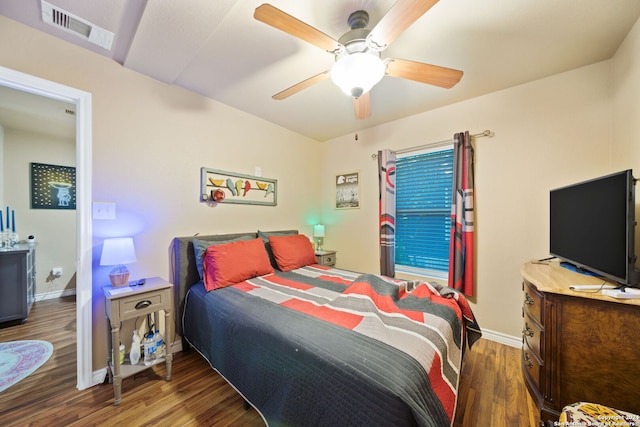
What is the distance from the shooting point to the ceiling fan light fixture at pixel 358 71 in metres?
1.30

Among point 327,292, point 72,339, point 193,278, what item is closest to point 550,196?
point 327,292

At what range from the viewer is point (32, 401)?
5.07 ft

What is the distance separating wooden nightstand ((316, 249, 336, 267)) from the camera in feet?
10.3

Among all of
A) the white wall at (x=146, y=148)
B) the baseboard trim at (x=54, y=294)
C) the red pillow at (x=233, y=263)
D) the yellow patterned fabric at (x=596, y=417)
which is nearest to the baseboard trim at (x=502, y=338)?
the yellow patterned fabric at (x=596, y=417)

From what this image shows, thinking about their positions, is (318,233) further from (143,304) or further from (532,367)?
(532,367)

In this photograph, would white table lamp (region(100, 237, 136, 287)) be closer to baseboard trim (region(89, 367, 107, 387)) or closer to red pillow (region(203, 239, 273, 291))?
red pillow (region(203, 239, 273, 291))

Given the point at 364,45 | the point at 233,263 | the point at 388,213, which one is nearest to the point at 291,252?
the point at 233,263

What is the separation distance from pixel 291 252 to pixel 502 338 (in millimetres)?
2294

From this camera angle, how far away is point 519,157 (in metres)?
2.19

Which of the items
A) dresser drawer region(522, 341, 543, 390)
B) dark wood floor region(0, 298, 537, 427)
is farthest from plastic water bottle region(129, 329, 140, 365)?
dresser drawer region(522, 341, 543, 390)

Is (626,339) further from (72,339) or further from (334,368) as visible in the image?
(72,339)

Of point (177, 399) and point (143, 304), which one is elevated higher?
point (143, 304)

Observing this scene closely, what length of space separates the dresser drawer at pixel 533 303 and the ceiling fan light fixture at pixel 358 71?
1674 mm

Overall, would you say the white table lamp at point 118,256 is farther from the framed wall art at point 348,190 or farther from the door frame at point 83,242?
the framed wall art at point 348,190
